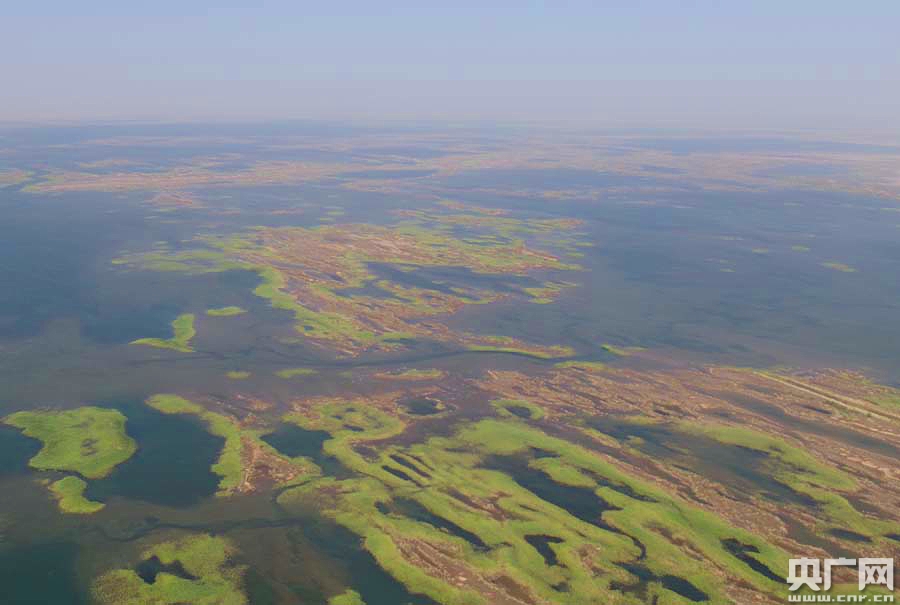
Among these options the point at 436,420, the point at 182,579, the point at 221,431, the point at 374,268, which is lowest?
the point at 182,579

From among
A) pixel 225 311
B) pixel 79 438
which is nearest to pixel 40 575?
pixel 79 438

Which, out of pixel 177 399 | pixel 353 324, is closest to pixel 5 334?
pixel 177 399

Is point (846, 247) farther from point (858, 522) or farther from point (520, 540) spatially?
point (520, 540)

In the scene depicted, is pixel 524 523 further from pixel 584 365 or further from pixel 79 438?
pixel 79 438

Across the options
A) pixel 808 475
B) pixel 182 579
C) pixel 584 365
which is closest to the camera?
pixel 182 579

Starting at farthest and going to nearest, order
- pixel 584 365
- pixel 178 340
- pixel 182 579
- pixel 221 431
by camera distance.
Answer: pixel 178 340
pixel 584 365
pixel 221 431
pixel 182 579

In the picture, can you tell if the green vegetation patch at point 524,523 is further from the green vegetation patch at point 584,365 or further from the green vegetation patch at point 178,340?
the green vegetation patch at point 178,340
